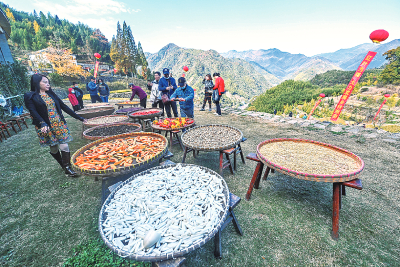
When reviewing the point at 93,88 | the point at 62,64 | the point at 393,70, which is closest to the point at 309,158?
the point at 93,88

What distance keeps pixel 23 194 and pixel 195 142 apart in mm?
3727

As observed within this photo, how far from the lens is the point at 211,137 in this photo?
12.3 ft

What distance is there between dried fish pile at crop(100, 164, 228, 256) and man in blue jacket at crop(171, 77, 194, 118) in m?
3.50

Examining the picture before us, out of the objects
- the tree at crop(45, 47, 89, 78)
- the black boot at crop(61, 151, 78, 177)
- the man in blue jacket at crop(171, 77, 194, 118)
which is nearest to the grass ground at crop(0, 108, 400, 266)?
the black boot at crop(61, 151, 78, 177)

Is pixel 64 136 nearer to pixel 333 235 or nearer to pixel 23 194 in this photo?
pixel 23 194

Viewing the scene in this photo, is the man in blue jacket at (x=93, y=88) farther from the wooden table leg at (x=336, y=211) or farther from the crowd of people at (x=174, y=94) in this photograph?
the wooden table leg at (x=336, y=211)

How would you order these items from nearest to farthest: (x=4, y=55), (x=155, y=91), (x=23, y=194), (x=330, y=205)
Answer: (x=330, y=205)
(x=23, y=194)
(x=155, y=91)
(x=4, y=55)

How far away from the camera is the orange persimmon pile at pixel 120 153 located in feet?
8.20

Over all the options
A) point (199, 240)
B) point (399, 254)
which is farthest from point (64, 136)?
point (399, 254)

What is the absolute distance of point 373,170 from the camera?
11.9 feet

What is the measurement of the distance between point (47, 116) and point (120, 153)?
1.81m

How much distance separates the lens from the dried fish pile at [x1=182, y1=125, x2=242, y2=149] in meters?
3.36

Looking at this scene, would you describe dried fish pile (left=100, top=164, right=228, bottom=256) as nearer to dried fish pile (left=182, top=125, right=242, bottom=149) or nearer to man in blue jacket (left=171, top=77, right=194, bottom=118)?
dried fish pile (left=182, top=125, right=242, bottom=149)

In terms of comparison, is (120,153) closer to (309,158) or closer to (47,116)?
(47,116)
